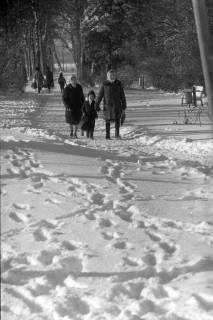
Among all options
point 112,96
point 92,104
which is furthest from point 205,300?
point 92,104

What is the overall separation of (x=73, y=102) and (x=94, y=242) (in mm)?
11081

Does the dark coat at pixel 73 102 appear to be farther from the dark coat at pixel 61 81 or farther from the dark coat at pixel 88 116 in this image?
the dark coat at pixel 61 81

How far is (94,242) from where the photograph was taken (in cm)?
312

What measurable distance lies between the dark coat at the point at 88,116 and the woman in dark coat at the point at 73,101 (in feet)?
0.39

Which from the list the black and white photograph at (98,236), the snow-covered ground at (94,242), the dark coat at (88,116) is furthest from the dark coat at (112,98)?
the snow-covered ground at (94,242)

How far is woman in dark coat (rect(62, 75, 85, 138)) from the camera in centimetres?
1389

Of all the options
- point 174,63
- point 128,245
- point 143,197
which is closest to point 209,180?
point 143,197

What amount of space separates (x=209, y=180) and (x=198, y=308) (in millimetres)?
4106

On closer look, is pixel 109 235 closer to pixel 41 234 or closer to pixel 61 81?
pixel 41 234

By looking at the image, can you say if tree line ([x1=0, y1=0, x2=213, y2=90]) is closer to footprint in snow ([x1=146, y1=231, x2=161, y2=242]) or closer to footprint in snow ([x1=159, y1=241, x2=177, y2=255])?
footprint in snow ([x1=159, y1=241, x2=177, y2=255])

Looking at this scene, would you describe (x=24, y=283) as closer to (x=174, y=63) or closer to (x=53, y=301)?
(x=53, y=301)

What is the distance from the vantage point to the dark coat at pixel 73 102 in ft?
45.6

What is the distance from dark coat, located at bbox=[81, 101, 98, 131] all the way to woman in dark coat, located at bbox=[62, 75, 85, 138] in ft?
0.39

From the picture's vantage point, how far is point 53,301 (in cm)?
283
